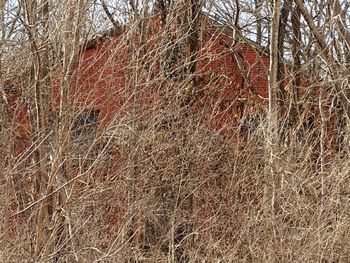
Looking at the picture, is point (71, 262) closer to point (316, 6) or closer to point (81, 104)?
point (81, 104)

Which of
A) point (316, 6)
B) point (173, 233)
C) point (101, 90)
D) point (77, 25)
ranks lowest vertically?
point (173, 233)

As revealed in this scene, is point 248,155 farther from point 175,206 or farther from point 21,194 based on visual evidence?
point 21,194

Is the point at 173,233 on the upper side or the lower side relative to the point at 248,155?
lower

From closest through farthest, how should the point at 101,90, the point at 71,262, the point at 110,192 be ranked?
the point at 71,262, the point at 110,192, the point at 101,90

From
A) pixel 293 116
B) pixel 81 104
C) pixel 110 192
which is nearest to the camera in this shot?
pixel 81 104

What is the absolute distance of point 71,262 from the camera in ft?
19.1

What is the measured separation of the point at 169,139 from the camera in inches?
334

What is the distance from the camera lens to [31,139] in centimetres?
666

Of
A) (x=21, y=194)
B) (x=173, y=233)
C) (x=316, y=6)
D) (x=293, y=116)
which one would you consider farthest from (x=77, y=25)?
(x=316, y=6)

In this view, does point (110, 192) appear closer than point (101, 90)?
Yes

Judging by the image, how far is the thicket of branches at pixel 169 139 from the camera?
5957 millimetres

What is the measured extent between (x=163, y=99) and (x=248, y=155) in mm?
1424

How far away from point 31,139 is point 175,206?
2.39 metres

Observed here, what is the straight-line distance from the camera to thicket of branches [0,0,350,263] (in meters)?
5.96
